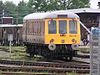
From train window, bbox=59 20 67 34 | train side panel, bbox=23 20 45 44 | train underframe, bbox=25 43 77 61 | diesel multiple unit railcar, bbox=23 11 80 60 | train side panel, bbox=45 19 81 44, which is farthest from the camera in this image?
train side panel, bbox=23 20 45 44

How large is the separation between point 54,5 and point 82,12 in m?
25.9

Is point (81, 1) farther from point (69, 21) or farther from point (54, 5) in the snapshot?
point (69, 21)

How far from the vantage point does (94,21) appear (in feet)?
166

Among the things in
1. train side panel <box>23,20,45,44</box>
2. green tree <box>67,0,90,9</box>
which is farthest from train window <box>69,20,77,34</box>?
green tree <box>67,0,90,9</box>

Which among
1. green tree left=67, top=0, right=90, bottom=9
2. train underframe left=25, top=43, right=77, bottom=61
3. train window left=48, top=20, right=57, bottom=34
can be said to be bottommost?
train underframe left=25, top=43, right=77, bottom=61

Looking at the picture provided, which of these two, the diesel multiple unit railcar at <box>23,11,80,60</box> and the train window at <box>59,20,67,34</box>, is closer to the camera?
the diesel multiple unit railcar at <box>23,11,80,60</box>

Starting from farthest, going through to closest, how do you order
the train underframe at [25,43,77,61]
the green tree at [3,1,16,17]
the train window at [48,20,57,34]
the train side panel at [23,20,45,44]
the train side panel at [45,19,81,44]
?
the green tree at [3,1,16,17], the train side panel at [23,20,45,44], the train window at [48,20,57,34], the train side panel at [45,19,81,44], the train underframe at [25,43,77,61]

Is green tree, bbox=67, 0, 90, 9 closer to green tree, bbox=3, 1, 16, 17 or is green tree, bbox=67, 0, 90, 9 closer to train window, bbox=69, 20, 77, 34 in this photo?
green tree, bbox=3, 1, 16, 17

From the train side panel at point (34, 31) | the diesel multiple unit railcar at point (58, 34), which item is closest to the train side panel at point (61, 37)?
the diesel multiple unit railcar at point (58, 34)

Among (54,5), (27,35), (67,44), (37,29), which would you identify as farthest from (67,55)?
(54,5)

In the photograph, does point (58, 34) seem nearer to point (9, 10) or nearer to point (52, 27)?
point (52, 27)

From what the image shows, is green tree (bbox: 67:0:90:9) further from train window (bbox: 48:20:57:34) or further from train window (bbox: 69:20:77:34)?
train window (bbox: 48:20:57:34)

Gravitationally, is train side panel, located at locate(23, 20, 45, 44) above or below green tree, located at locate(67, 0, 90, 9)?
below

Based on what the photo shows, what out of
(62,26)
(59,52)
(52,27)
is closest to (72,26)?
(62,26)
